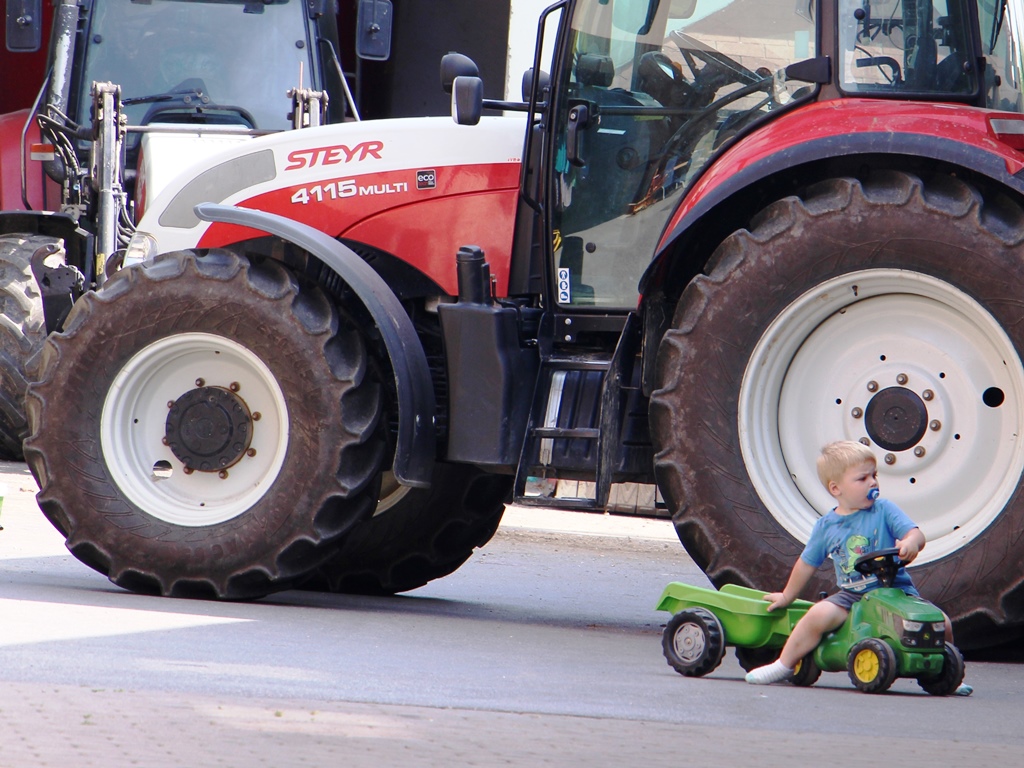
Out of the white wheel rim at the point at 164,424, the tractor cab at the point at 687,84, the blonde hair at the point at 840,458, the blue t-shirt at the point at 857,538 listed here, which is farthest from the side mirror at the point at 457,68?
the blue t-shirt at the point at 857,538

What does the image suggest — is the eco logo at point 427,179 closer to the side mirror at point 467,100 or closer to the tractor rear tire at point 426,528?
the side mirror at point 467,100

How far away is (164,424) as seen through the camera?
22.5 ft

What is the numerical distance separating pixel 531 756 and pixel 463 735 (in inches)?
10.5

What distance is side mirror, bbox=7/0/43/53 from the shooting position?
1109 centimetres

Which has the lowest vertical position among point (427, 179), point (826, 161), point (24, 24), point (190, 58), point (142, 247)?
point (142, 247)

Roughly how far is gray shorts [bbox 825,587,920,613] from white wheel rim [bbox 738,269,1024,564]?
0.44 m

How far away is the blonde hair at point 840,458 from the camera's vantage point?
16.9 feet

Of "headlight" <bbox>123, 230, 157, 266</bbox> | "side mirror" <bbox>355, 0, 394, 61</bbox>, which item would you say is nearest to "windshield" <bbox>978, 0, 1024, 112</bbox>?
"headlight" <bbox>123, 230, 157, 266</bbox>

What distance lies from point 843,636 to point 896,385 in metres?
1.00

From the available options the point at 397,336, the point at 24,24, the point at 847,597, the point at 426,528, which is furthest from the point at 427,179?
the point at 24,24

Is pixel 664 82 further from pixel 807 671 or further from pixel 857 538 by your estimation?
pixel 807 671

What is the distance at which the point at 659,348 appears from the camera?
599 cm

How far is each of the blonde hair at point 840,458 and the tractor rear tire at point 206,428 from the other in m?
1.96

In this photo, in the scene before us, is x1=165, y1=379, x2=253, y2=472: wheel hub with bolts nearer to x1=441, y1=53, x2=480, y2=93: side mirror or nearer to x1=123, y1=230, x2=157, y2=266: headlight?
x1=123, y1=230, x2=157, y2=266: headlight
